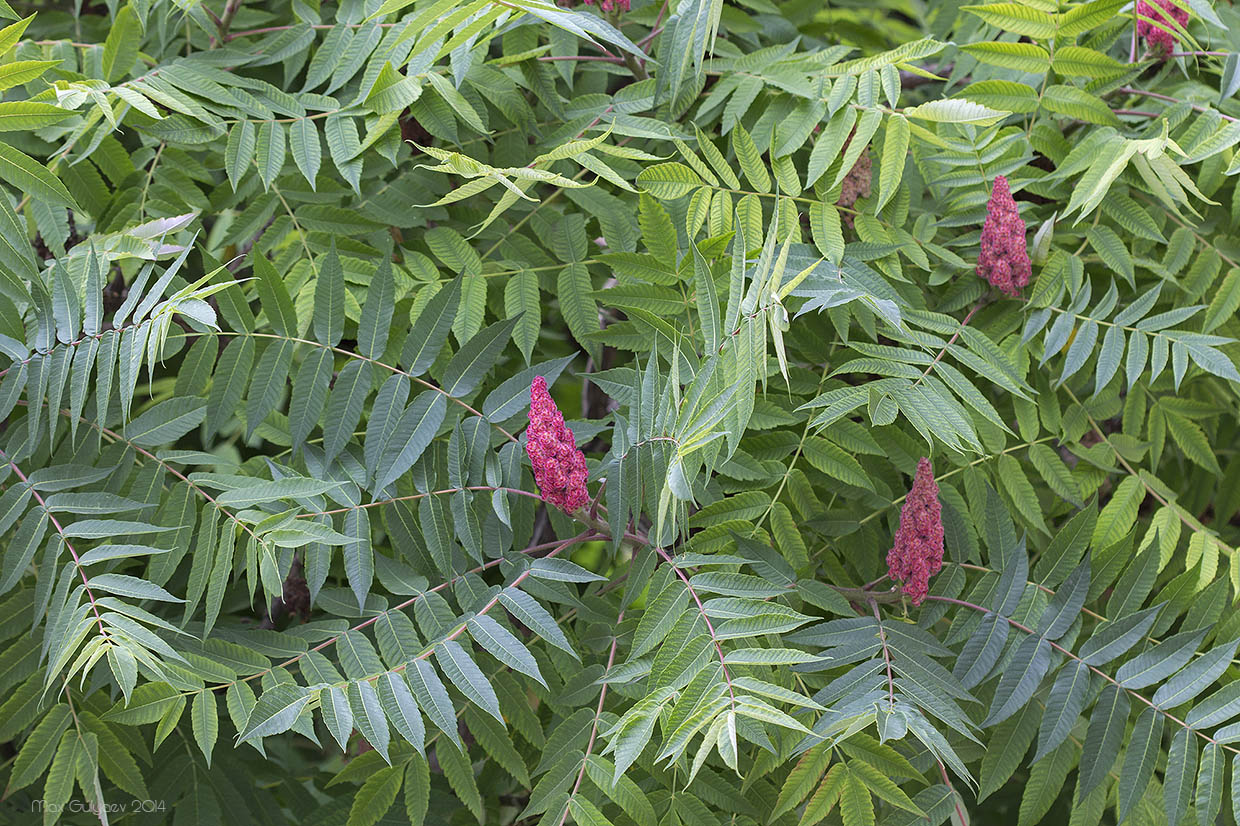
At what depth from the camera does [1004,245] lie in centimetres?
189

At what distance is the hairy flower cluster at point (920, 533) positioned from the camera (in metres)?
1.70

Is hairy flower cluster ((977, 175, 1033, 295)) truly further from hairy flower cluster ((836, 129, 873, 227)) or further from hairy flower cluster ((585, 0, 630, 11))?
hairy flower cluster ((585, 0, 630, 11))

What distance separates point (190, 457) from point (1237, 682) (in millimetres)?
1680

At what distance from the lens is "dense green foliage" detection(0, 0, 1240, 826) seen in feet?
4.99

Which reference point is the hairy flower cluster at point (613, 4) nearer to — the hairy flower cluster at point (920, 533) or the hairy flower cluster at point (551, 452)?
the hairy flower cluster at point (551, 452)

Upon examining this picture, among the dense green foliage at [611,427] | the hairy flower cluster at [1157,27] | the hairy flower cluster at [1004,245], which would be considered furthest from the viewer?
the hairy flower cluster at [1157,27]

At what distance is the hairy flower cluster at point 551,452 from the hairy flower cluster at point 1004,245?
2.94ft

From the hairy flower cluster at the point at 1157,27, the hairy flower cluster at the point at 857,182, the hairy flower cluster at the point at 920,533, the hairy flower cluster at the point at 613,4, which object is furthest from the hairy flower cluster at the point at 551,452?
the hairy flower cluster at the point at 1157,27

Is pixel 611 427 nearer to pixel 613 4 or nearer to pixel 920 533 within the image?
pixel 920 533

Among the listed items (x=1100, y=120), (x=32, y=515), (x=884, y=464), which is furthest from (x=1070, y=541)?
(x=32, y=515)

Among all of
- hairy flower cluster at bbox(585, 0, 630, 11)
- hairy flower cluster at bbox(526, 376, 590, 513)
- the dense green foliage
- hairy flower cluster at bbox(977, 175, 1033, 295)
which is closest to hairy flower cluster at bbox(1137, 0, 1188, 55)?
the dense green foliage

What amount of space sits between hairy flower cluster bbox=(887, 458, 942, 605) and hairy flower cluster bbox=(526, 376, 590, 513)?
55cm

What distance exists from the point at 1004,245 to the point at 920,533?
0.58 m

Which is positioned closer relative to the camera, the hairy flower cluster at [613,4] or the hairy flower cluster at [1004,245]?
the hairy flower cluster at [1004,245]
